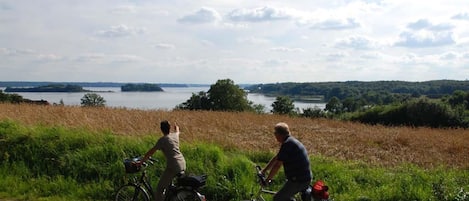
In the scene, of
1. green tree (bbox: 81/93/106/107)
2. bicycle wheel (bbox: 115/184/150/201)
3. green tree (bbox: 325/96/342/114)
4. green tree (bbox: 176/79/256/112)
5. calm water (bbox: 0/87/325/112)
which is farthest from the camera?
green tree (bbox: 325/96/342/114)

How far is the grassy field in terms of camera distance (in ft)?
32.2

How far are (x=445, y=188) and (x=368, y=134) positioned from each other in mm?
12129

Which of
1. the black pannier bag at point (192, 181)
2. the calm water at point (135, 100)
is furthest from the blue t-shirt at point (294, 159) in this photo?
the calm water at point (135, 100)

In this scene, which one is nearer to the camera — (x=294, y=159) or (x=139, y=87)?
(x=294, y=159)

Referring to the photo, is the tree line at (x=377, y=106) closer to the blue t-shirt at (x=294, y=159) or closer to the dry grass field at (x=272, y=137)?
the dry grass field at (x=272, y=137)

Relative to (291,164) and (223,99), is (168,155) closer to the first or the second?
(291,164)

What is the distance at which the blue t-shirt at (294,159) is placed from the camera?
6457 millimetres

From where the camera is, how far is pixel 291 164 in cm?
651

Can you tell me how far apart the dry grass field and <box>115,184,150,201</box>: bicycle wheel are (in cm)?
434

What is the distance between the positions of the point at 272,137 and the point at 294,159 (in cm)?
1160

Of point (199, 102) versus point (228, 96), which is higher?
point (228, 96)

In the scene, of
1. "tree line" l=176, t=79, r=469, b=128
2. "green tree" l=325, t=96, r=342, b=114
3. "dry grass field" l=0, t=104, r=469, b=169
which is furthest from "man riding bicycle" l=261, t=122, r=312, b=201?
"green tree" l=325, t=96, r=342, b=114

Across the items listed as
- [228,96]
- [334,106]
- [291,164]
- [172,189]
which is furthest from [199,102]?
[291,164]

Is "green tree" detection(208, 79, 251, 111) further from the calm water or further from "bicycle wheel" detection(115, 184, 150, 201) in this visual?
"bicycle wheel" detection(115, 184, 150, 201)
